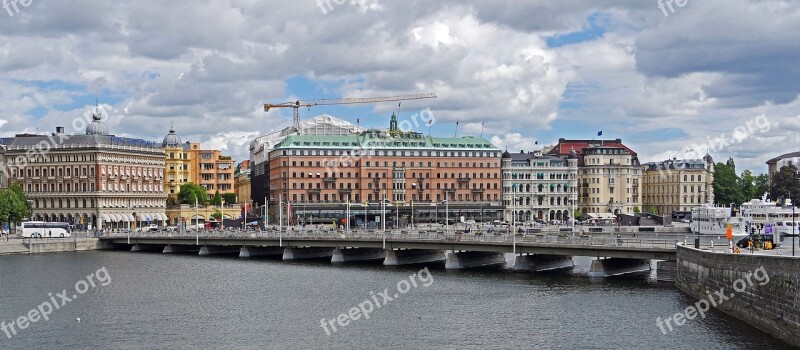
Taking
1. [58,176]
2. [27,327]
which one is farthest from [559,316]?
[58,176]

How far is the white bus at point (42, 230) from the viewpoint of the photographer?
152125 mm

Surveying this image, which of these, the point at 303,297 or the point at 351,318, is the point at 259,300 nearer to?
the point at 303,297

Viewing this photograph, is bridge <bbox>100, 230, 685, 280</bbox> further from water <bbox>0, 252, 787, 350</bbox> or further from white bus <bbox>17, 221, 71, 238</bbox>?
white bus <bbox>17, 221, 71, 238</bbox>

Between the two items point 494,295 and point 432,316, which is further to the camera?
point 494,295

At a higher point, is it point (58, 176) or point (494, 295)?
point (58, 176)

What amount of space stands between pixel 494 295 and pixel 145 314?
27.1 meters

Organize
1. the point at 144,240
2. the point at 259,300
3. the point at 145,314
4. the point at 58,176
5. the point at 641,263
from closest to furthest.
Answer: the point at 145,314, the point at 259,300, the point at 641,263, the point at 144,240, the point at 58,176

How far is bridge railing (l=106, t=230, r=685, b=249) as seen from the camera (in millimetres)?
93000

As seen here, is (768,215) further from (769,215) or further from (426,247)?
(426,247)

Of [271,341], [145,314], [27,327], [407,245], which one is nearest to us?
[271,341]

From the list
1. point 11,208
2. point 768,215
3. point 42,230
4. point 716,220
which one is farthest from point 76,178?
point 768,215

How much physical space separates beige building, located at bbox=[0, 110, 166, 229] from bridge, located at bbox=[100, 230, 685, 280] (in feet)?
138

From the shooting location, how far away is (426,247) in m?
107

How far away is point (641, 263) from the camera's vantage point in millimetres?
97375
